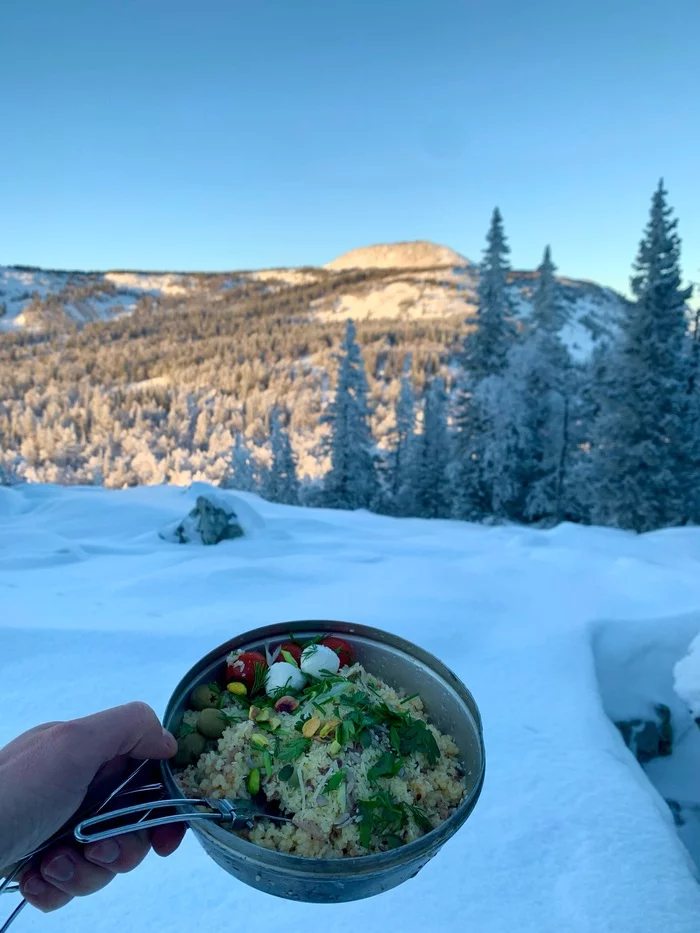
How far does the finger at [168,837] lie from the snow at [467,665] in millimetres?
860

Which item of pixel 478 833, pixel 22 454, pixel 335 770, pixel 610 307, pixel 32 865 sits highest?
pixel 610 307

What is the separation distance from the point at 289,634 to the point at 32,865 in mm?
952

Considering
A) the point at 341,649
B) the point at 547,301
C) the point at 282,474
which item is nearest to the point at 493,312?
the point at 547,301

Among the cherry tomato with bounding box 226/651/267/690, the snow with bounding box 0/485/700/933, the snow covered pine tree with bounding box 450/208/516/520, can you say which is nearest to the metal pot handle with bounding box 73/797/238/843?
the cherry tomato with bounding box 226/651/267/690

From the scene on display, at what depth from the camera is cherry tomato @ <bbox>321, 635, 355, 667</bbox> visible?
1.85m

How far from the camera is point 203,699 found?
167 cm

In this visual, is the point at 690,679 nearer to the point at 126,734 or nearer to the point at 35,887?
the point at 126,734

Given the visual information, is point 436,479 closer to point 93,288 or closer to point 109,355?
point 109,355

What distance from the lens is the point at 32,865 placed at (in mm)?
1328

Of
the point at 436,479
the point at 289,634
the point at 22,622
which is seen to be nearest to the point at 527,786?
the point at 289,634

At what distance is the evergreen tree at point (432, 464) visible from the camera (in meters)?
24.0

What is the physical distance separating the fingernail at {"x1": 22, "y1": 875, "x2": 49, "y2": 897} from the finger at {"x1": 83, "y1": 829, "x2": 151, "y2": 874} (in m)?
0.13

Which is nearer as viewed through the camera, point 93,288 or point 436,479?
point 436,479

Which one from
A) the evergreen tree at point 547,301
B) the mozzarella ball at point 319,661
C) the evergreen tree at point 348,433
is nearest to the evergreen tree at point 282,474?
the evergreen tree at point 348,433
